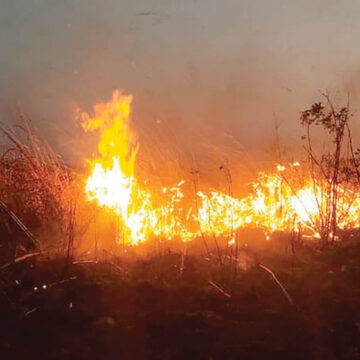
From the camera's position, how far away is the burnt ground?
3.47 meters

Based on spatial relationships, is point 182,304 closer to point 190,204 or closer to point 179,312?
point 179,312

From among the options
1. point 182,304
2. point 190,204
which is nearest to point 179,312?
point 182,304

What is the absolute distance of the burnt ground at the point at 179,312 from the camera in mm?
3473

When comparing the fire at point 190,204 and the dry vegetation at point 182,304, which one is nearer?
the dry vegetation at point 182,304

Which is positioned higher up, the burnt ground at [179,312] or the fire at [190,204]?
the fire at [190,204]

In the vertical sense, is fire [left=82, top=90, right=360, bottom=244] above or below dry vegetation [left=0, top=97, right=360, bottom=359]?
above

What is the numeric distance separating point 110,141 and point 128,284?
3775 mm

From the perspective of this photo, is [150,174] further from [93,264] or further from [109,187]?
[93,264]

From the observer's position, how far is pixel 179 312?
4156mm

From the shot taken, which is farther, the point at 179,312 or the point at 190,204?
the point at 190,204

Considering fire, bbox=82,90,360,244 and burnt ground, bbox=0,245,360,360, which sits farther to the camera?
fire, bbox=82,90,360,244

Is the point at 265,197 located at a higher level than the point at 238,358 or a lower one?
higher

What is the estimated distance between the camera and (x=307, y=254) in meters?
6.20

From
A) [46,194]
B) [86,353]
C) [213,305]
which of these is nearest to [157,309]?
[213,305]
